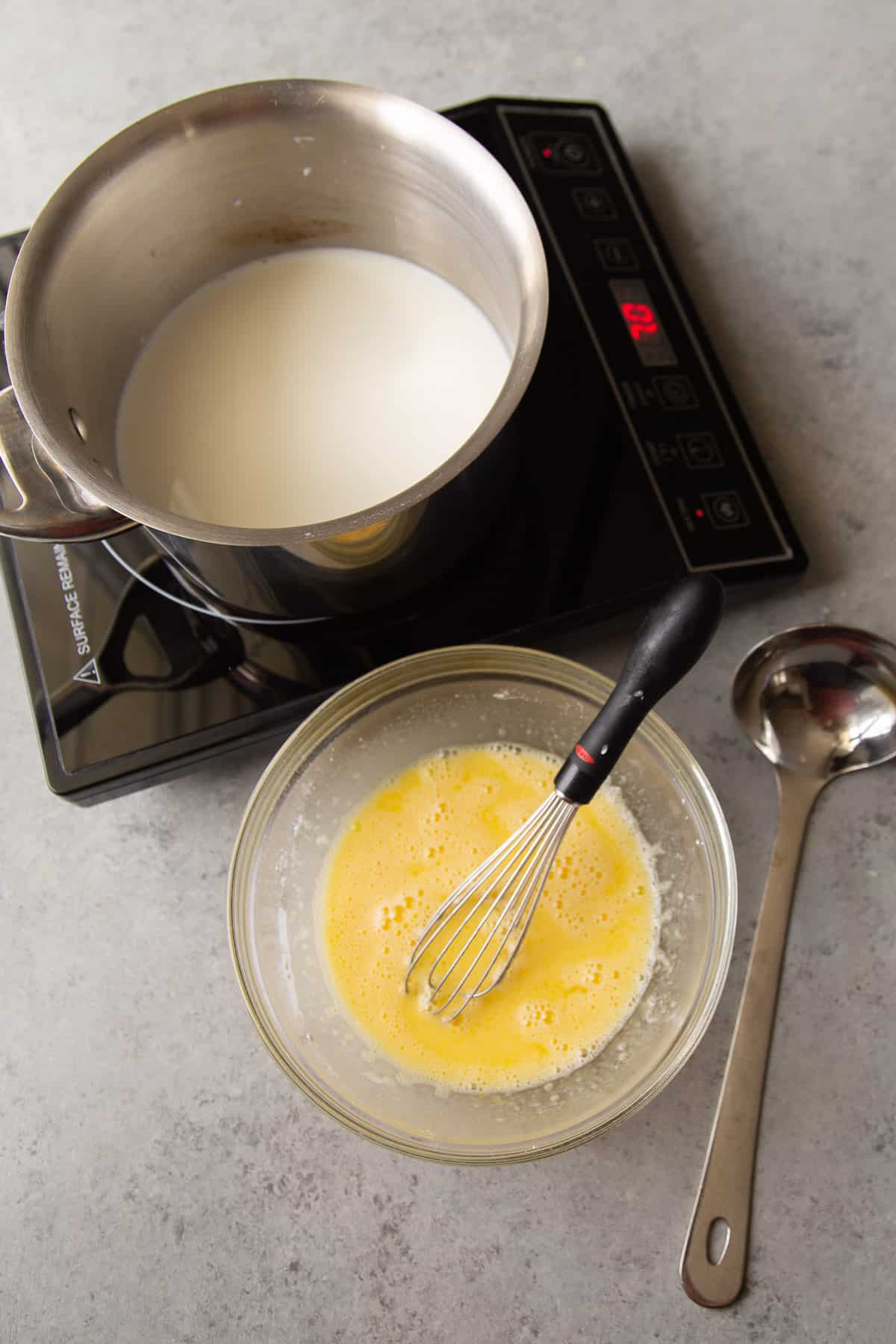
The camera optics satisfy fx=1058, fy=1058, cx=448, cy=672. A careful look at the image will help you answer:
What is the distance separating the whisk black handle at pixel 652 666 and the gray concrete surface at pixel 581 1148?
183 millimetres

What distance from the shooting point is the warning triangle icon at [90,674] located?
76 cm

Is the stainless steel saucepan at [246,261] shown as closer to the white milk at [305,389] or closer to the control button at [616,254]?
the white milk at [305,389]

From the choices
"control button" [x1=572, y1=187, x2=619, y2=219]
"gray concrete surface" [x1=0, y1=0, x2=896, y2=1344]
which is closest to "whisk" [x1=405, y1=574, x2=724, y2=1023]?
"gray concrete surface" [x1=0, y1=0, x2=896, y2=1344]

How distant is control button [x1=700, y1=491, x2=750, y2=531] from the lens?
780mm

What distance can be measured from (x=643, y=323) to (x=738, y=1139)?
1.97ft

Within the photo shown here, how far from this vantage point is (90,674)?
2.51 ft

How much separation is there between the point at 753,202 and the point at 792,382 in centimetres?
18

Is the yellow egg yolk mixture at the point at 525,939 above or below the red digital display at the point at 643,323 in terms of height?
below

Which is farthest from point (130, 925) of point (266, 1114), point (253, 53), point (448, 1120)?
point (253, 53)

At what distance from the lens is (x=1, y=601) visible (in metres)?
0.84

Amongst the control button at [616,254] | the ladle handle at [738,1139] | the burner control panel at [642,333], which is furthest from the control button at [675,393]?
the ladle handle at [738,1139]

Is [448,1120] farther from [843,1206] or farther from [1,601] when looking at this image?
[1,601]

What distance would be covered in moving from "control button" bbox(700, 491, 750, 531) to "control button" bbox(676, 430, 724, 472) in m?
0.02

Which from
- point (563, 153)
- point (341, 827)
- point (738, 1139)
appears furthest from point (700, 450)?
point (738, 1139)
